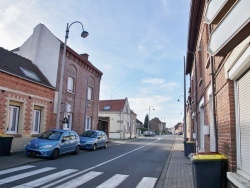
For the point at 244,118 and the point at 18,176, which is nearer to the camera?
the point at 244,118

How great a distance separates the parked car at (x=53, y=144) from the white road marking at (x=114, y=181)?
5157mm

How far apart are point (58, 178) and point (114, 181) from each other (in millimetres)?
1858

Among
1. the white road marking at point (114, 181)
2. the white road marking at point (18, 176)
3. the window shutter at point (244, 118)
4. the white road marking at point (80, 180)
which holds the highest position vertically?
the window shutter at point (244, 118)

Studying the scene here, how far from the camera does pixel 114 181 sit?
894cm

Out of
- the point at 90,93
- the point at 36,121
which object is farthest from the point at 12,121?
the point at 90,93

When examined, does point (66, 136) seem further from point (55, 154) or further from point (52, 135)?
point (55, 154)

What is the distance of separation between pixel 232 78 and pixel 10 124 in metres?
14.4

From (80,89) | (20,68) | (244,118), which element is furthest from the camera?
(80,89)

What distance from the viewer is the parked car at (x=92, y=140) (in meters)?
20.6

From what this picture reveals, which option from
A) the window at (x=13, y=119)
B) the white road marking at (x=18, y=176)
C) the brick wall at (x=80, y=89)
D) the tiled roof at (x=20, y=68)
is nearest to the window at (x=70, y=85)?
the brick wall at (x=80, y=89)

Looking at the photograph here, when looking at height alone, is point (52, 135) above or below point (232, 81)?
below

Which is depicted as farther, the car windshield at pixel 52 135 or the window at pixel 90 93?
the window at pixel 90 93

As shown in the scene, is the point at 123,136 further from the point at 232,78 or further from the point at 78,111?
the point at 232,78

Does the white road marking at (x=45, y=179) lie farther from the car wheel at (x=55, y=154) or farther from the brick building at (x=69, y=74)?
the brick building at (x=69, y=74)
